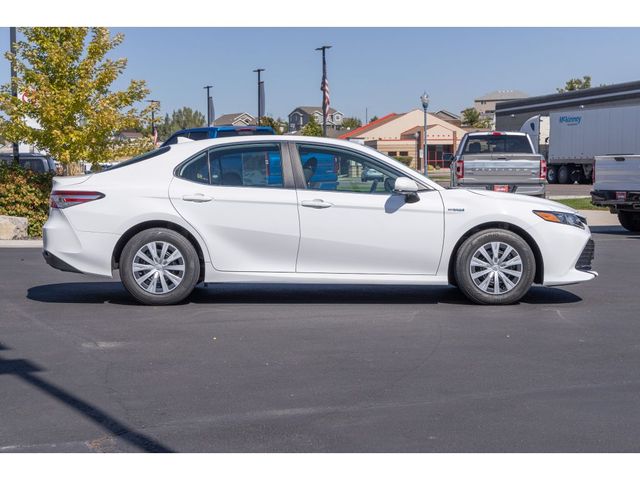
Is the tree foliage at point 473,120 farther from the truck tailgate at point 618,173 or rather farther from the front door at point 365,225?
the front door at point 365,225

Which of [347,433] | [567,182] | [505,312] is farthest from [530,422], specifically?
[567,182]

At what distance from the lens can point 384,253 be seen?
27.9ft

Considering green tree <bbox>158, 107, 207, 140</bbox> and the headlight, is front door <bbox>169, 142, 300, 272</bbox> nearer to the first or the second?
the headlight

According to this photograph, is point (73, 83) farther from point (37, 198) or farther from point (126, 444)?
point (126, 444)

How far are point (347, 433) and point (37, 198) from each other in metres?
12.7

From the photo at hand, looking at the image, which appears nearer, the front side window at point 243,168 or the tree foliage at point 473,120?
the front side window at point 243,168

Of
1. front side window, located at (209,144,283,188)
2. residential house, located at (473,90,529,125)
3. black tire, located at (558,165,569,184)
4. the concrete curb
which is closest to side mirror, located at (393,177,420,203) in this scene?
front side window, located at (209,144,283,188)

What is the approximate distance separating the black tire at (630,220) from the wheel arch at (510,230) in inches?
385

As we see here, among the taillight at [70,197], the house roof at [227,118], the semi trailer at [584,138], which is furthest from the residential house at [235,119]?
the taillight at [70,197]

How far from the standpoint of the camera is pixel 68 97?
55.2ft

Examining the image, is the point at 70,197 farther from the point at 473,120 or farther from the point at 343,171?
the point at 473,120

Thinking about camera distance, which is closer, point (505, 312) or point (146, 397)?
point (146, 397)

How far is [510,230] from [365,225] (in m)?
1.39

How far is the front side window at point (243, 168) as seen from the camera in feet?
28.3
